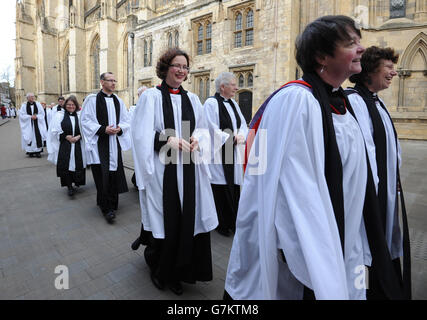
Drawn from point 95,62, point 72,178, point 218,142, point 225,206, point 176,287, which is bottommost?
point 176,287

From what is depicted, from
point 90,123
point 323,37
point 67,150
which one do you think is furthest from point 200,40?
point 323,37

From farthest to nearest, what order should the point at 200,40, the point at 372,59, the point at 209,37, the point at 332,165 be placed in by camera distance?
the point at 200,40 < the point at 209,37 < the point at 372,59 < the point at 332,165

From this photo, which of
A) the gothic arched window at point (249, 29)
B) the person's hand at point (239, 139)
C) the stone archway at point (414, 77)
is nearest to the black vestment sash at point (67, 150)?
the person's hand at point (239, 139)

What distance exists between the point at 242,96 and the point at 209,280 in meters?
13.3

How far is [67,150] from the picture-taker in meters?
5.62

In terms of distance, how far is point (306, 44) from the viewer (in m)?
1.29

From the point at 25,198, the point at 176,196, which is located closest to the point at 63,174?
the point at 25,198

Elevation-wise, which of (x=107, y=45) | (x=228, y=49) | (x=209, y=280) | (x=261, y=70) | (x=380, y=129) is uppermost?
(x=107, y=45)

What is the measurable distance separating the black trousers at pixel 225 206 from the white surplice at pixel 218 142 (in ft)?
0.43

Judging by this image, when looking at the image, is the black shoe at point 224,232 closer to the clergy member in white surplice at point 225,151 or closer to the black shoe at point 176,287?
the clergy member in white surplice at point 225,151

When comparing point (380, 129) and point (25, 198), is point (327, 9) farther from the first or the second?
point (25, 198)

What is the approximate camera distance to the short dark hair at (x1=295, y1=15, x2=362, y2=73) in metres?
1.21

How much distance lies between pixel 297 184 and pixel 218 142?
2721 millimetres

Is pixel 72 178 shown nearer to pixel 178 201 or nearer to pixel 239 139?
pixel 239 139
